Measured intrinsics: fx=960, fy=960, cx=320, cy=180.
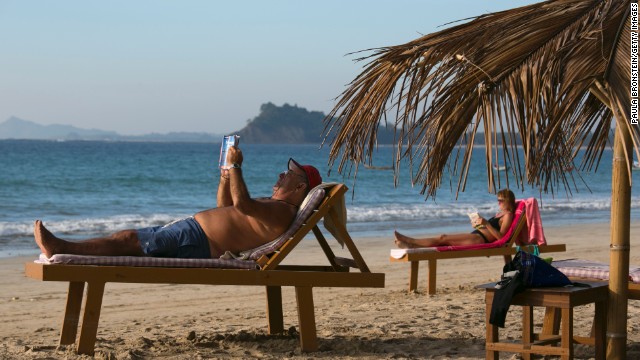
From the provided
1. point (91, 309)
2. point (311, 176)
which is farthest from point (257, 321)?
point (91, 309)

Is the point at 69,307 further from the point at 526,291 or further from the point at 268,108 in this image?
the point at 268,108

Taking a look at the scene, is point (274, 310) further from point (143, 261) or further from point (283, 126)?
point (283, 126)

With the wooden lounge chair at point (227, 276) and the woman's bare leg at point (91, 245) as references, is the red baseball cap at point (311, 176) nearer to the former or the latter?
the wooden lounge chair at point (227, 276)

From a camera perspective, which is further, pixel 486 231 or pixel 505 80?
pixel 486 231

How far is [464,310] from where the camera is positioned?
6535 mm

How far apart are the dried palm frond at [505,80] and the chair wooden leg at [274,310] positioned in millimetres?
1464

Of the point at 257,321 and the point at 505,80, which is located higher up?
the point at 505,80

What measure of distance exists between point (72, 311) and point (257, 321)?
1664 millimetres

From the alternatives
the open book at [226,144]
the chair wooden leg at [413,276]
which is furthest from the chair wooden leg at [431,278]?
the open book at [226,144]

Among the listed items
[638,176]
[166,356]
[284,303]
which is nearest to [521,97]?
[166,356]

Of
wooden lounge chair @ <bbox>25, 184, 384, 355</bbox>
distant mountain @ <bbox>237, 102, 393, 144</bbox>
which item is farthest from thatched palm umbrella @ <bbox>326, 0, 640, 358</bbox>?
distant mountain @ <bbox>237, 102, 393, 144</bbox>

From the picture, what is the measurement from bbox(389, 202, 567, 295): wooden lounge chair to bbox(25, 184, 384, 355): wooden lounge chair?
2112mm

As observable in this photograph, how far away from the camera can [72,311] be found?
4.93 m

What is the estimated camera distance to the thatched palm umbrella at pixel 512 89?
12.7ft
